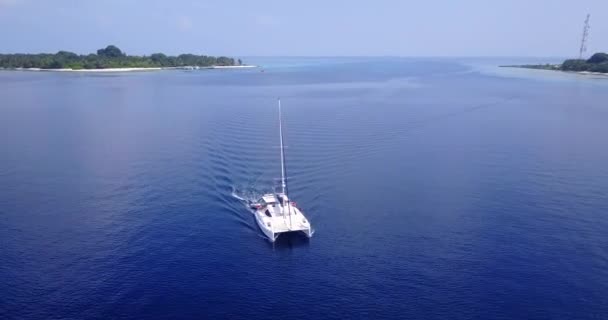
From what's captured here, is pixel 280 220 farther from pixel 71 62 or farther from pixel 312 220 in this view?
pixel 71 62

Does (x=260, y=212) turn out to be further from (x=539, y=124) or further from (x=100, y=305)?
(x=539, y=124)

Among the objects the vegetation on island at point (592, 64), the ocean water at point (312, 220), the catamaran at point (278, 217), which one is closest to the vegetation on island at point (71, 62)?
the ocean water at point (312, 220)

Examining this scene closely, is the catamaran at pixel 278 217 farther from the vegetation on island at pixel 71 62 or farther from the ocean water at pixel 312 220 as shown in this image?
the vegetation on island at pixel 71 62

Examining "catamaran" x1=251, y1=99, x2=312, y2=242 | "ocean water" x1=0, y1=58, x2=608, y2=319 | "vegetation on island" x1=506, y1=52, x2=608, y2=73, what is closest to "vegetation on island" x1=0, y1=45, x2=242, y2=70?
"ocean water" x1=0, y1=58, x2=608, y2=319

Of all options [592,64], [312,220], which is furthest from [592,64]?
[312,220]

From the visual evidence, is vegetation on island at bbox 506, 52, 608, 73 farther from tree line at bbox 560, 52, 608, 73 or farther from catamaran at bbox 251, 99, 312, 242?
catamaran at bbox 251, 99, 312, 242
